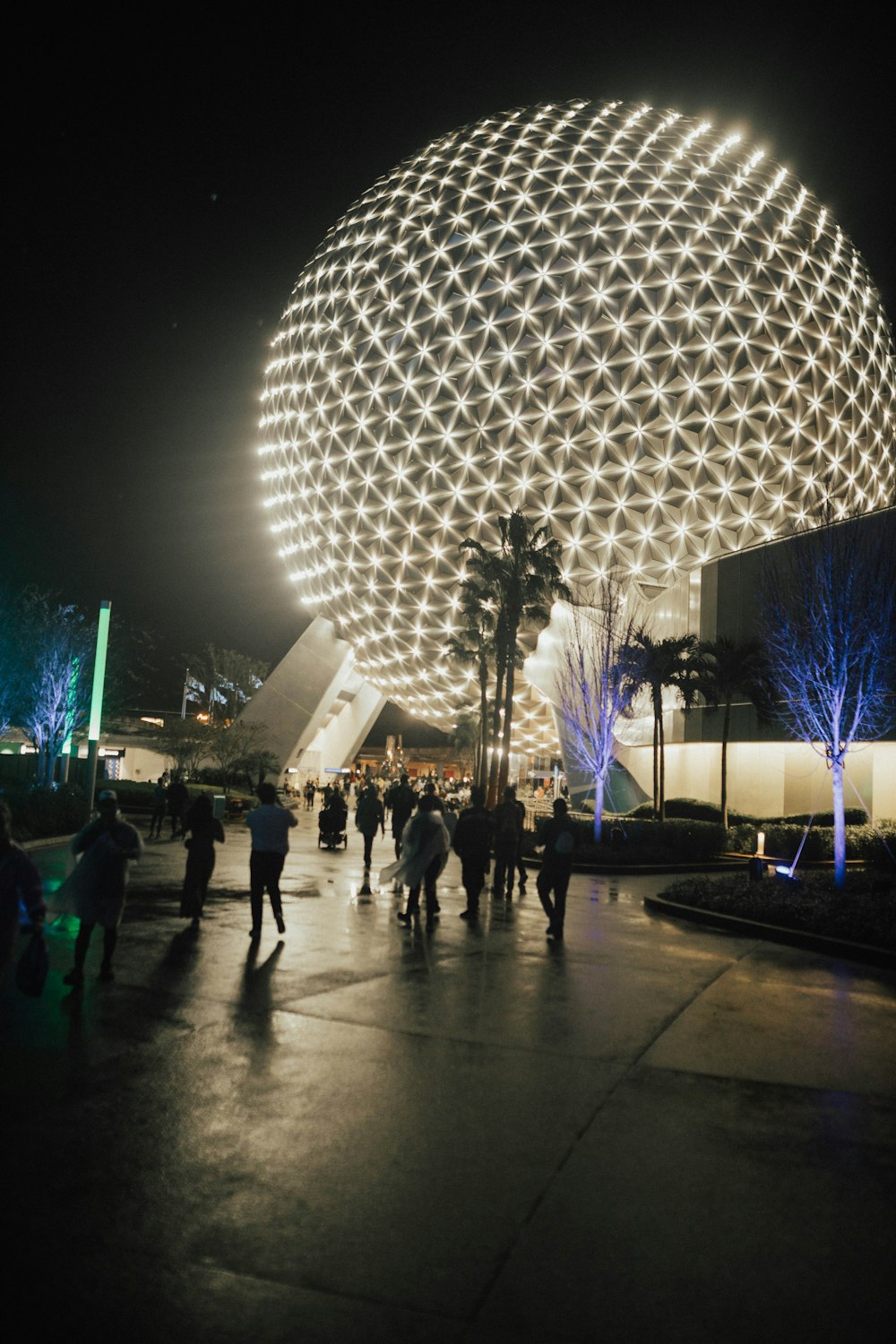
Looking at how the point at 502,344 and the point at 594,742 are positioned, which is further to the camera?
the point at 502,344

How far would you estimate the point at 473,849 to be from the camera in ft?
38.8

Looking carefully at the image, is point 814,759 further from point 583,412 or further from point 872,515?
point 583,412

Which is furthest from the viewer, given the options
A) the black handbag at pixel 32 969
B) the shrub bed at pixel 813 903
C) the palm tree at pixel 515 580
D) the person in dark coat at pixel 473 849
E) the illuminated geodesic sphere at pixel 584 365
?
the illuminated geodesic sphere at pixel 584 365

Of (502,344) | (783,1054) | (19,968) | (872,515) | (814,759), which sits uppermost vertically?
(502,344)

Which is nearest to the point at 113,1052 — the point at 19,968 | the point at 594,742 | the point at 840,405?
the point at 19,968

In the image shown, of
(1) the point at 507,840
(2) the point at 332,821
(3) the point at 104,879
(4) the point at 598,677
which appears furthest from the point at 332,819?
(3) the point at 104,879

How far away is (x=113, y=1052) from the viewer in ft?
17.2

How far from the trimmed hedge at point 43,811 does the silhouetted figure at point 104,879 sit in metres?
11.0

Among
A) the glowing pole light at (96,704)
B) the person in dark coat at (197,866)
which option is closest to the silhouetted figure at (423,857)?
the person in dark coat at (197,866)

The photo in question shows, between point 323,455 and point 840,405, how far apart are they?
20.0 metres

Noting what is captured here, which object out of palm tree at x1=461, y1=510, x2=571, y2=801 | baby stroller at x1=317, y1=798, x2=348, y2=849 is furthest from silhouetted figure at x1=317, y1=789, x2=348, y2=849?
palm tree at x1=461, y1=510, x2=571, y2=801

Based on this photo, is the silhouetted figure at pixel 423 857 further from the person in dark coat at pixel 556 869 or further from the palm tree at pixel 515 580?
the palm tree at pixel 515 580

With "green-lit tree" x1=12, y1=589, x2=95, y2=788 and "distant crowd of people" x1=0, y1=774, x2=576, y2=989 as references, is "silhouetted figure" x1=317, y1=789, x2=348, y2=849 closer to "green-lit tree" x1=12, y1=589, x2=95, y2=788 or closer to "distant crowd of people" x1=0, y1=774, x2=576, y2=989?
"distant crowd of people" x1=0, y1=774, x2=576, y2=989

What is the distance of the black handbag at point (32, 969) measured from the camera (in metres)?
4.98
